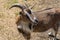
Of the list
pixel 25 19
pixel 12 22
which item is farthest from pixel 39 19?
pixel 12 22

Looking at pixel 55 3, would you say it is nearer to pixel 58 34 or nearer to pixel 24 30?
pixel 58 34

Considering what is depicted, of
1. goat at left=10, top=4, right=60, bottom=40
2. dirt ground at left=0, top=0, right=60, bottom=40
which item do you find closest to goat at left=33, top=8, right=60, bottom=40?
goat at left=10, top=4, right=60, bottom=40

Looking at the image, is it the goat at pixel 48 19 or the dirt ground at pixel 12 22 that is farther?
the dirt ground at pixel 12 22

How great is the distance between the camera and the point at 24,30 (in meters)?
6.61

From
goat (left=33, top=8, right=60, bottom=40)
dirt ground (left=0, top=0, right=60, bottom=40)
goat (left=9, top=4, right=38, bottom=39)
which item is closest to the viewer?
goat (left=9, top=4, right=38, bottom=39)

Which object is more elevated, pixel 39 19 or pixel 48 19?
pixel 39 19

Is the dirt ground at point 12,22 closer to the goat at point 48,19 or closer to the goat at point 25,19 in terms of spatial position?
the goat at point 48,19

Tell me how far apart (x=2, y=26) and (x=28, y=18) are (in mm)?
2390

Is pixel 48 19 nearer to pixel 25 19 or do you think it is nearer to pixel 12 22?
pixel 25 19

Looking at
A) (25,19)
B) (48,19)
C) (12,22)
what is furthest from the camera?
(12,22)

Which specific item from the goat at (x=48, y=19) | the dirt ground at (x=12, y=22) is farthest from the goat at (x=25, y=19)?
the dirt ground at (x=12, y=22)

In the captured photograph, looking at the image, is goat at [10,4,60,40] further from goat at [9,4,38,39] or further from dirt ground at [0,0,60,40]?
dirt ground at [0,0,60,40]

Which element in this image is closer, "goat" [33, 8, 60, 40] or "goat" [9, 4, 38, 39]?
"goat" [9, 4, 38, 39]

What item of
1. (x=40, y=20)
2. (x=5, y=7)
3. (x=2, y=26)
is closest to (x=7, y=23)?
(x=2, y=26)
